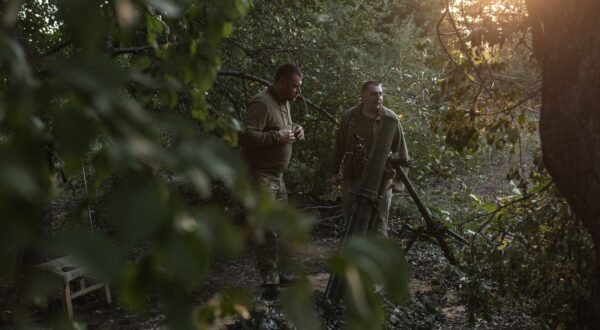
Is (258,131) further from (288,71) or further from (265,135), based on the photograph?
(288,71)

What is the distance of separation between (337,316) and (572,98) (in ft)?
8.59

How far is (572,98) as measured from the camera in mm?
2684

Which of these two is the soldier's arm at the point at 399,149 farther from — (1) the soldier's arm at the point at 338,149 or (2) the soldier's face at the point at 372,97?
(1) the soldier's arm at the point at 338,149

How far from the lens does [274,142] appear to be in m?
5.50

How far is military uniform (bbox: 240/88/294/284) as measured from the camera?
5484 millimetres

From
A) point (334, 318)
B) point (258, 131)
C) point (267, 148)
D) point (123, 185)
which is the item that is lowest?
point (334, 318)

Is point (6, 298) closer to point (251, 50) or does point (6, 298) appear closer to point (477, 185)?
point (251, 50)

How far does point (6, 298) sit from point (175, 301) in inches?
237

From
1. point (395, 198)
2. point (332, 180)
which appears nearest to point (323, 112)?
point (332, 180)

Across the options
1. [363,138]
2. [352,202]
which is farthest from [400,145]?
[352,202]

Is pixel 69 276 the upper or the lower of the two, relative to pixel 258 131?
lower

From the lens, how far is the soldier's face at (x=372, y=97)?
5707 millimetres

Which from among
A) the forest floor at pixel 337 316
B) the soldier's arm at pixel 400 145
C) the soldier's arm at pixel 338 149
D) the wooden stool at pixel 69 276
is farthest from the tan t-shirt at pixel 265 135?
the wooden stool at pixel 69 276

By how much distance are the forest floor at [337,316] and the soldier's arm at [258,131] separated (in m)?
1.12
